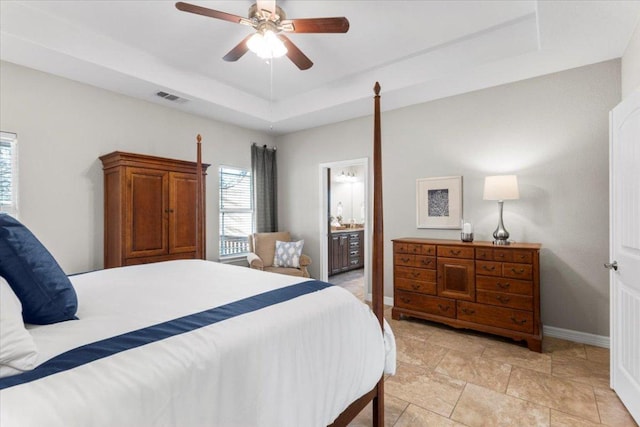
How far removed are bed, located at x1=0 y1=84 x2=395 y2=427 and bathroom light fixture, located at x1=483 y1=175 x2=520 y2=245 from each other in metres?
1.87

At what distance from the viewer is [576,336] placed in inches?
118

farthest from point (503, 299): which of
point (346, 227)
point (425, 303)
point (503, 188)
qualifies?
point (346, 227)

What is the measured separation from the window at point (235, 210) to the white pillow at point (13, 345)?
374 centimetres

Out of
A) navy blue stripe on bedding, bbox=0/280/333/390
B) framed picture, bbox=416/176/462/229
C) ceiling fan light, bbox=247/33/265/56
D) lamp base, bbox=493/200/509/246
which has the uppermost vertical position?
ceiling fan light, bbox=247/33/265/56

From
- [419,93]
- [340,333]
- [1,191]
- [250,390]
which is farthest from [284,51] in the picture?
[1,191]

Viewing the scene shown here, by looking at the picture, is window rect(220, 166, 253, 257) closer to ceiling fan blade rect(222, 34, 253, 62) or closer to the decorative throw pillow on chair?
the decorative throw pillow on chair

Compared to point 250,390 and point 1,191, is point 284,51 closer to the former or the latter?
point 250,390

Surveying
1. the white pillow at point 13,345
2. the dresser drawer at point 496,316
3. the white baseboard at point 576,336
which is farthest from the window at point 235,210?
the white baseboard at point 576,336

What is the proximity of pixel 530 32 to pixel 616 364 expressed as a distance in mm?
2624

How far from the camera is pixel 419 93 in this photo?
3.61 metres

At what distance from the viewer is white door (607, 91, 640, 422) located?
1821 millimetres

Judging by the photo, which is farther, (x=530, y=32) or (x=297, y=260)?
(x=297, y=260)

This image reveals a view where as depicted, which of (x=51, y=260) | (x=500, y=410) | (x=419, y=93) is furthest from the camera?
(x=419, y=93)

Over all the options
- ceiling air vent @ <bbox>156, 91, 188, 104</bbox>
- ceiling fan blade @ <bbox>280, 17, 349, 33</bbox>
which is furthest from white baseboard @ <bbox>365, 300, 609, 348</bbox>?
ceiling air vent @ <bbox>156, 91, 188, 104</bbox>
